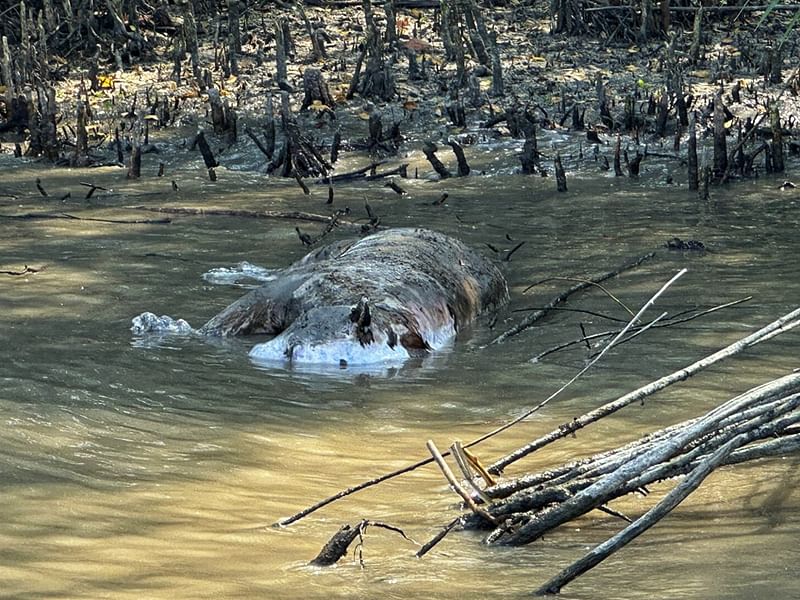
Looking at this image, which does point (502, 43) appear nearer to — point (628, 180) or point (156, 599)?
point (628, 180)

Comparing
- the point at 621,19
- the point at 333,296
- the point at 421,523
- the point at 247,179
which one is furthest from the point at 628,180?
the point at 421,523

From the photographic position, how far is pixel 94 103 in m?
13.9

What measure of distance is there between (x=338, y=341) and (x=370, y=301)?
309 mm

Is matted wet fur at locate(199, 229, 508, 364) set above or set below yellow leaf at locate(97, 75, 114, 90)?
below

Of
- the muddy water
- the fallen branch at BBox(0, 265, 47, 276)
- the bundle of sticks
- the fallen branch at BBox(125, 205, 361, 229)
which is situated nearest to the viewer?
the bundle of sticks

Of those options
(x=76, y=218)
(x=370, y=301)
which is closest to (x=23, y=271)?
(x=76, y=218)

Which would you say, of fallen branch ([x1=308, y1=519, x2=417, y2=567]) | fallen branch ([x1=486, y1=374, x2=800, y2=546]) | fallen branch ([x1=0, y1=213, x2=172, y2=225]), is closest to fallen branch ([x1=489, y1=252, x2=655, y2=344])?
fallen branch ([x1=486, y1=374, x2=800, y2=546])

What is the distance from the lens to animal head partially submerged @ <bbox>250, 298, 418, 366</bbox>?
18.7ft

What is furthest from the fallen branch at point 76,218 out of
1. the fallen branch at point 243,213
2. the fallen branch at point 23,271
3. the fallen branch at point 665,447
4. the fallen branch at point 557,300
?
the fallen branch at point 665,447

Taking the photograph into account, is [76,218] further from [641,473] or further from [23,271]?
[641,473]

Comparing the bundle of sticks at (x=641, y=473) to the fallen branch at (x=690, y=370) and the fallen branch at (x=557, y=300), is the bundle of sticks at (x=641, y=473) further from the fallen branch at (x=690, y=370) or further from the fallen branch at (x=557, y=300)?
the fallen branch at (x=557, y=300)

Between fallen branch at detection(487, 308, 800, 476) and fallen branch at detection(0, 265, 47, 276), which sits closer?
fallen branch at detection(487, 308, 800, 476)

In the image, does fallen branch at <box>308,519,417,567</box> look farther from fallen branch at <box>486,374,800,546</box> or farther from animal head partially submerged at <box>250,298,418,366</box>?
animal head partially submerged at <box>250,298,418,366</box>

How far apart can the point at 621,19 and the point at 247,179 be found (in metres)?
5.91
